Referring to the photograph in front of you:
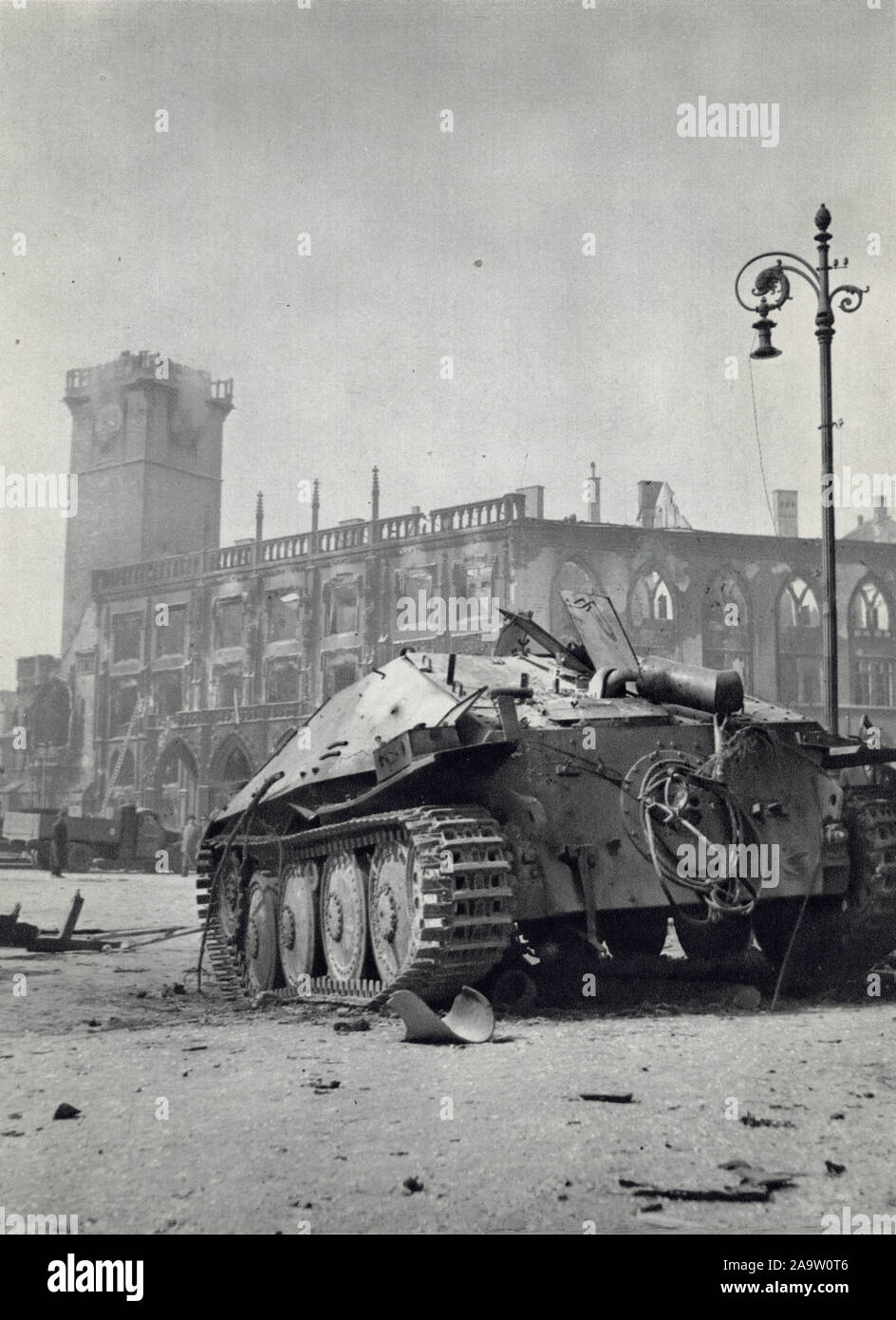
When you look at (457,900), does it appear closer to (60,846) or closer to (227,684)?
(60,846)

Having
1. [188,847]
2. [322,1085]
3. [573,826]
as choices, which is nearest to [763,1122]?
[322,1085]

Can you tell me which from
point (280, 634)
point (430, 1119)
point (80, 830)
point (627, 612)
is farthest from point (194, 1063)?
point (280, 634)

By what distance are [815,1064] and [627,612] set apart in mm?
37319

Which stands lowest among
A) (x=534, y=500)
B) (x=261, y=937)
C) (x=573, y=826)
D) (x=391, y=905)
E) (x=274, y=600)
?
(x=261, y=937)

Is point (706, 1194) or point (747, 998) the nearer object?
point (706, 1194)

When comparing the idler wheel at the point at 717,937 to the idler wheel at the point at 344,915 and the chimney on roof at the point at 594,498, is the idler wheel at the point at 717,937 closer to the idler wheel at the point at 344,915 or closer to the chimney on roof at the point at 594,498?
the idler wheel at the point at 344,915

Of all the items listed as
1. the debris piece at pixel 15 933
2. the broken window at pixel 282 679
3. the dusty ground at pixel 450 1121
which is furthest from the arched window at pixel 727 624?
the dusty ground at pixel 450 1121

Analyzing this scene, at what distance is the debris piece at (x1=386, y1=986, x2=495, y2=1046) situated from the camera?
24.5ft

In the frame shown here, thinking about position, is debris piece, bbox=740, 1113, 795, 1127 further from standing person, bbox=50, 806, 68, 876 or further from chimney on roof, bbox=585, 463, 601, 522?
chimney on roof, bbox=585, 463, 601, 522

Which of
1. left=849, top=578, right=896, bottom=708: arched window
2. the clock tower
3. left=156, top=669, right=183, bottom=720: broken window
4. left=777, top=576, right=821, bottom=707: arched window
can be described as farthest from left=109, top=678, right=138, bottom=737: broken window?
left=849, top=578, right=896, bottom=708: arched window

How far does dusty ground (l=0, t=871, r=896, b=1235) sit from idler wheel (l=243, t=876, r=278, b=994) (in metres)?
2.54

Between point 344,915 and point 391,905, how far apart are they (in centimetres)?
95

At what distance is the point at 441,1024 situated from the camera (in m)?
7.53
